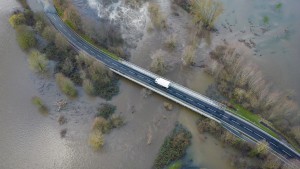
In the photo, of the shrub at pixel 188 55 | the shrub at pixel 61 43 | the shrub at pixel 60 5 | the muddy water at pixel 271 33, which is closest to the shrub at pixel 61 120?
the shrub at pixel 61 43

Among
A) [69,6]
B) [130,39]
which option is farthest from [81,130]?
[69,6]

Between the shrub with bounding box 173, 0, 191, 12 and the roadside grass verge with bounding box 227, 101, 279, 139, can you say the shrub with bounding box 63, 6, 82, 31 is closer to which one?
the shrub with bounding box 173, 0, 191, 12

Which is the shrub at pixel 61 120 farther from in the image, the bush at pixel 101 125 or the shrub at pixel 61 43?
the shrub at pixel 61 43

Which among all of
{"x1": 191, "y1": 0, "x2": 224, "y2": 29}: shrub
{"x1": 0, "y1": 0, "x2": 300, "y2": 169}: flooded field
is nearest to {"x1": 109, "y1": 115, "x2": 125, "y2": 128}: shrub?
{"x1": 0, "y1": 0, "x2": 300, "y2": 169}: flooded field

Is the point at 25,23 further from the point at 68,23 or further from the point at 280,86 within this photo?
the point at 280,86

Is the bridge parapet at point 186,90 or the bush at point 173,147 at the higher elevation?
the bridge parapet at point 186,90

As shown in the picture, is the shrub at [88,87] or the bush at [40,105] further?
the shrub at [88,87]

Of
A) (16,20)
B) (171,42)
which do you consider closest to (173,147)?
(171,42)
